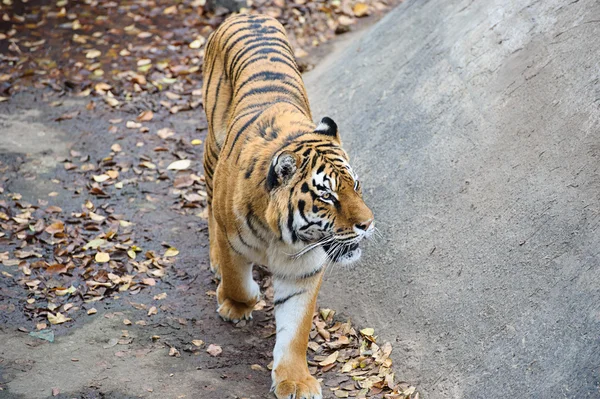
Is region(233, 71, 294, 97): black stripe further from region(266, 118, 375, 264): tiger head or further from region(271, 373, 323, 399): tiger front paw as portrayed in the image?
region(271, 373, 323, 399): tiger front paw

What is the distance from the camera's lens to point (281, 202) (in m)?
4.14

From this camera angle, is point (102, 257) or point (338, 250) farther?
point (102, 257)

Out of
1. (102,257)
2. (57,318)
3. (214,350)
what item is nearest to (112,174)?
(102,257)

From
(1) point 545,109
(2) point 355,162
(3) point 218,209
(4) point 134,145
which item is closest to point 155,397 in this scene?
(3) point 218,209

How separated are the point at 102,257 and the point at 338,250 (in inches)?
95.2

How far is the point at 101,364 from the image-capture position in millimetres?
4625

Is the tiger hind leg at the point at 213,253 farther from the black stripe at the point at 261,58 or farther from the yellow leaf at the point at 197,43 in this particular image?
the yellow leaf at the point at 197,43

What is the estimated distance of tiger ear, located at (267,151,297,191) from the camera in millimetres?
4078

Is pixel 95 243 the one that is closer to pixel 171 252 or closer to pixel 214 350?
pixel 171 252

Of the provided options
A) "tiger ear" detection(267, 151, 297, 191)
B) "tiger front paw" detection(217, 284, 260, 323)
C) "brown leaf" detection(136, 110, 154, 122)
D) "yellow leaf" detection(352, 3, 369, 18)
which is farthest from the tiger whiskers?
"yellow leaf" detection(352, 3, 369, 18)

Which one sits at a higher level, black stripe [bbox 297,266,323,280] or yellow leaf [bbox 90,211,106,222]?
black stripe [bbox 297,266,323,280]

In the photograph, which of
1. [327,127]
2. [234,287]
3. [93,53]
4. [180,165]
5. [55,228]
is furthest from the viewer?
[93,53]

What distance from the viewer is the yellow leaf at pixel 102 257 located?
5.88 m

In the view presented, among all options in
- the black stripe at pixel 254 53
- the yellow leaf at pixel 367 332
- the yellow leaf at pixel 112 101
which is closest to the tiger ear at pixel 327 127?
the black stripe at pixel 254 53
